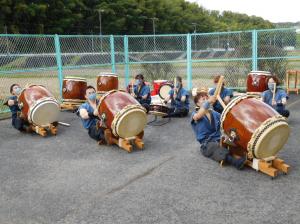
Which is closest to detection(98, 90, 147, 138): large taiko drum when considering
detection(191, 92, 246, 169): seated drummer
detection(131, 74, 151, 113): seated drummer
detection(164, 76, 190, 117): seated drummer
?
detection(191, 92, 246, 169): seated drummer

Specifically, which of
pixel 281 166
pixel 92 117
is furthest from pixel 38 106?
pixel 281 166

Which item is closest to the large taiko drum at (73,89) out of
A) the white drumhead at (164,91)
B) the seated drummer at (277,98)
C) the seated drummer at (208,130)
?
the white drumhead at (164,91)

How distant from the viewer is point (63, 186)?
4.09m

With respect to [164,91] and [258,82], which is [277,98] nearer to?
[258,82]

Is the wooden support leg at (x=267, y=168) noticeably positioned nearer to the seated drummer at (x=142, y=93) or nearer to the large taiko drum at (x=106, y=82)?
the seated drummer at (x=142, y=93)

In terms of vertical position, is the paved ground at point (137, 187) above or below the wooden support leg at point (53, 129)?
below

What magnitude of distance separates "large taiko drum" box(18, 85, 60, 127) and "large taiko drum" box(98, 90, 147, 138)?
49.3 inches

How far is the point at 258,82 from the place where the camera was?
8.10 meters

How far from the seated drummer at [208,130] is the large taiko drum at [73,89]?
4.26 m

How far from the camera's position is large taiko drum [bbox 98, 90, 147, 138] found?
5184mm

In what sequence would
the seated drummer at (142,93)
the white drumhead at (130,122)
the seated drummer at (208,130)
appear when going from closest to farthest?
the seated drummer at (208,130) < the white drumhead at (130,122) < the seated drummer at (142,93)

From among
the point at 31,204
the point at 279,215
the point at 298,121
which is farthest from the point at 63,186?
the point at 298,121

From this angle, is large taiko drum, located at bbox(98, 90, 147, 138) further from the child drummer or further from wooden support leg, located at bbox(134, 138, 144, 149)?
the child drummer

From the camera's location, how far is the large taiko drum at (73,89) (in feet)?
27.9
